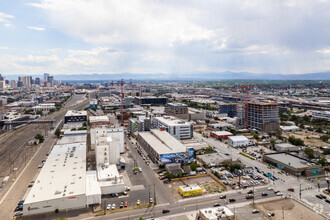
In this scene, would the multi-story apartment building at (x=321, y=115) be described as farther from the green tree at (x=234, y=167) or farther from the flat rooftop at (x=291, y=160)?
the green tree at (x=234, y=167)

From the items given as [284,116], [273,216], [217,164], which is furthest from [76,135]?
[284,116]

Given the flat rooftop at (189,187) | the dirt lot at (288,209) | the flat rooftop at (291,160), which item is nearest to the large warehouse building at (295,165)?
the flat rooftop at (291,160)

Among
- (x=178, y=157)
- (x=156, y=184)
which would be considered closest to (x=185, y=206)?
(x=156, y=184)

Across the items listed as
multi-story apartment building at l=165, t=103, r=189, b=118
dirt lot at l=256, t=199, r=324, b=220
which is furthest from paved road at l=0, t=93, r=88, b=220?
multi-story apartment building at l=165, t=103, r=189, b=118

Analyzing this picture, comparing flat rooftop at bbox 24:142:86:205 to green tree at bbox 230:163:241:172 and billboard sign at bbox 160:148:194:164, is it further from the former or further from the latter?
green tree at bbox 230:163:241:172

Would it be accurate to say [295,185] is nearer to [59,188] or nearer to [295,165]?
[295,165]

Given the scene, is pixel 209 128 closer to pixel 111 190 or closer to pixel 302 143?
pixel 302 143
